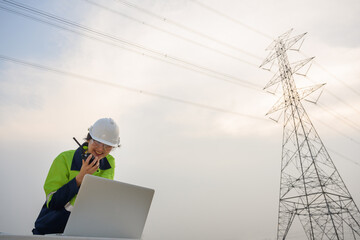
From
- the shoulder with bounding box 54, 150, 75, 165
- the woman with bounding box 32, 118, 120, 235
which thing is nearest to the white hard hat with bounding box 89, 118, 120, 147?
the woman with bounding box 32, 118, 120, 235

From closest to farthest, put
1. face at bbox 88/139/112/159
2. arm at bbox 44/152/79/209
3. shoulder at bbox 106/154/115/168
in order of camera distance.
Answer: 1. arm at bbox 44/152/79/209
2. face at bbox 88/139/112/159
3. shoulder at bbox 106/154/115/168

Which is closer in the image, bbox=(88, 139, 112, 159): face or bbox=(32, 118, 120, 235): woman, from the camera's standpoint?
bbox=(32, 118, 120, 235): woman

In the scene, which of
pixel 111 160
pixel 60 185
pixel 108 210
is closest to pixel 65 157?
pixel 60 185

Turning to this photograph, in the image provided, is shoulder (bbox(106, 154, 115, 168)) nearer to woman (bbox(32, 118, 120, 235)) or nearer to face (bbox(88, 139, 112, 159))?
woman (bbox(32, 118, 120, 235))

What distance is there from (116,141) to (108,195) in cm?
155

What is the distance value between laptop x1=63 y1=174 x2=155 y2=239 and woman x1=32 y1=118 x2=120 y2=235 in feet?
1.80

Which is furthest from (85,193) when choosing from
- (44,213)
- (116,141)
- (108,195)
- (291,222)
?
(291,222)

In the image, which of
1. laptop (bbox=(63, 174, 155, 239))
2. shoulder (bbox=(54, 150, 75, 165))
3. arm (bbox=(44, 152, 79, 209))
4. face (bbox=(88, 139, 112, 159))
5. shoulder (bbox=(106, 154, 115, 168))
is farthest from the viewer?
shoulder (bbox=(106, 154, 115, 168))

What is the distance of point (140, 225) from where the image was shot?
6.81 ft

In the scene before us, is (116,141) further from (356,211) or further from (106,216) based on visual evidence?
(356,211)

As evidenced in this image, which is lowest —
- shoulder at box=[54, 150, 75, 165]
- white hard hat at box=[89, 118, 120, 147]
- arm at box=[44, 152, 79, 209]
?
arm at box=[44, 152, 79, 209]

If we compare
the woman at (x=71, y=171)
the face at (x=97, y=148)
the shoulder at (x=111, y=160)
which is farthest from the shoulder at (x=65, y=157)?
the shoulder at (x=111, y=160)

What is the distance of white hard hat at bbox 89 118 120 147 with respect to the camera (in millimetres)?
3232

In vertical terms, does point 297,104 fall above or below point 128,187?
above
